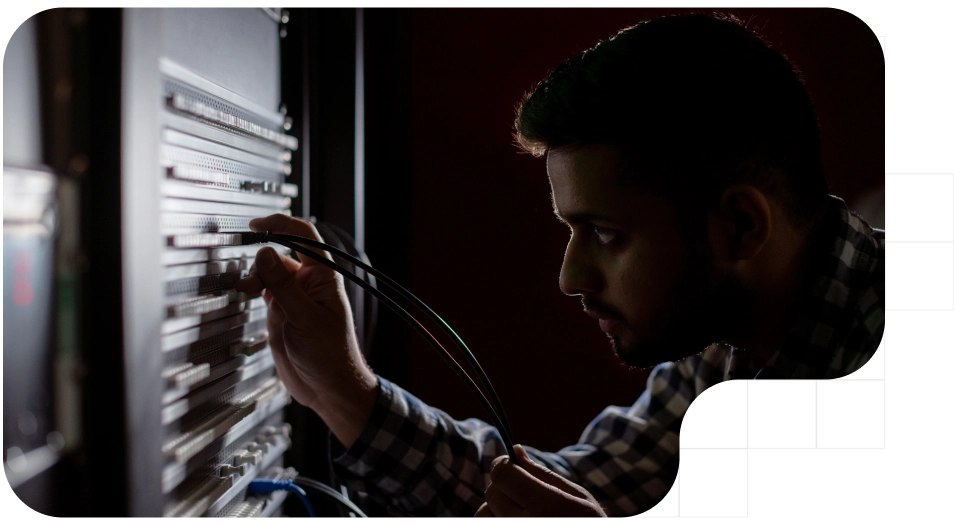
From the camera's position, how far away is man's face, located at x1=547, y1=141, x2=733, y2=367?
746 millimetres

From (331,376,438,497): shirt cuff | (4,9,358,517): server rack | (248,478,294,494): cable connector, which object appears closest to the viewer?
(4,9,358,517): server rack

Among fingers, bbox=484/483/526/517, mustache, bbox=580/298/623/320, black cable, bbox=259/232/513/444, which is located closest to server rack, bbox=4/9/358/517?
black cable, bbox=259/232/513/444

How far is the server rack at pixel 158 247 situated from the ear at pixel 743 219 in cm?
54

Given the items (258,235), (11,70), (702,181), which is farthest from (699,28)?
(11,70)

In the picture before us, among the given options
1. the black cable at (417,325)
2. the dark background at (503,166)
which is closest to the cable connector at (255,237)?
the black cable at (417,325)

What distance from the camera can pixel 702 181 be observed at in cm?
74

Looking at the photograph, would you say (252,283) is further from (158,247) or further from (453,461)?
A: (453,461)

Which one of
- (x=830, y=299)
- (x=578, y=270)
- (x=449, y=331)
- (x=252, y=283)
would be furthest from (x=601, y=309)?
(x=252, y=283)

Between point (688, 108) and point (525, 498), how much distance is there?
449 mm

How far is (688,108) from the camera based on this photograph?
705 millimetres

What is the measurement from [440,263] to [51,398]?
414 mm

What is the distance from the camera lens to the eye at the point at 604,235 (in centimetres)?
76

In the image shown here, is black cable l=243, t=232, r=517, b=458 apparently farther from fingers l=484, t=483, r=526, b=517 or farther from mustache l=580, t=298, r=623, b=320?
mustache l=580, t=298, r=623, b=320

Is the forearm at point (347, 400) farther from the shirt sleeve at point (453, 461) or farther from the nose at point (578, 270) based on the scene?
the nose at point (578, 270)
